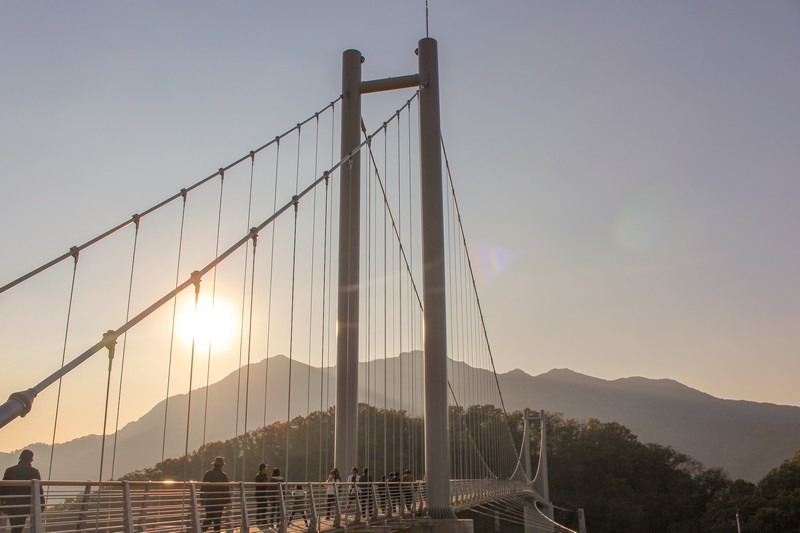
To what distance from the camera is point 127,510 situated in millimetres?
6602

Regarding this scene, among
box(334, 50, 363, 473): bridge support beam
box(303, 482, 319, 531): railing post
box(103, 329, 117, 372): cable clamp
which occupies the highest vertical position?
box(334, 50, 363, 473): bridge support beam

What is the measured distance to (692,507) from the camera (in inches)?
2562

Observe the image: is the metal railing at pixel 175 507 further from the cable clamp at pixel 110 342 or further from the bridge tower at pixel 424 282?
the bridge tower at pixel 424 282

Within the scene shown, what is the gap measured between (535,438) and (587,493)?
385 inches

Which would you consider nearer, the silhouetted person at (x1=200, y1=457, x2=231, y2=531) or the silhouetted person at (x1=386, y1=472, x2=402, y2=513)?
the silhouetted person at (x1=200, y1=457, x2=231, y2=531)

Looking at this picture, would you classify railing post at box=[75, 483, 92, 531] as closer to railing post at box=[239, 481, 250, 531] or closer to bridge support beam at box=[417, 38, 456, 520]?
railing post at box=[239, 481, 250, 531]

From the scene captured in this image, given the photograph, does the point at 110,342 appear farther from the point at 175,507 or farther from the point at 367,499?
the point at 367,499

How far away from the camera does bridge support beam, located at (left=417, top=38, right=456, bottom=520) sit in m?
16.2

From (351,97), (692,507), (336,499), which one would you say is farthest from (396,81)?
(692,507)

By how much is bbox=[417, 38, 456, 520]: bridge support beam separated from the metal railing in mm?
1926

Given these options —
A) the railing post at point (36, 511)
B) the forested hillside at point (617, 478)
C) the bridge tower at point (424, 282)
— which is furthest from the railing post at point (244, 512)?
the forested hillside at point (617, 478)

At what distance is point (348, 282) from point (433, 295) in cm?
178

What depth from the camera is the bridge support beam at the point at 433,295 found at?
53.2 ft

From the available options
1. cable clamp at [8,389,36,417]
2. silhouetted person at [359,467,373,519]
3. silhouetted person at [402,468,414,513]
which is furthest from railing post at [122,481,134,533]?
silhouetted person at [402,468,414,513]
